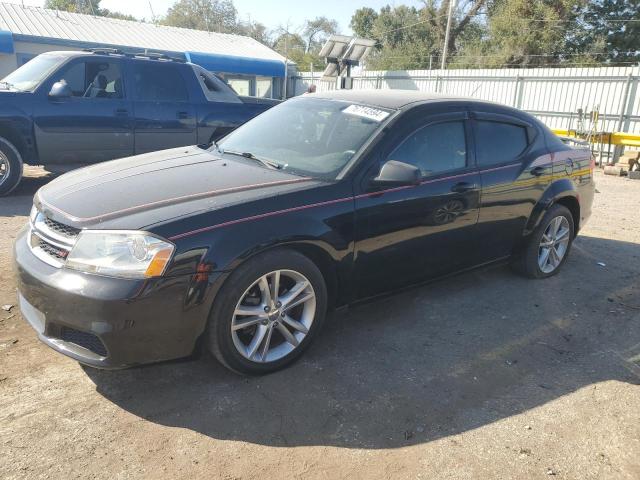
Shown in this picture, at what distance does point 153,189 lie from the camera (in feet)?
10.0

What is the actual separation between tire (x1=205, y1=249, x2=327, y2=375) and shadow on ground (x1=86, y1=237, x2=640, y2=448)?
0.14 metres

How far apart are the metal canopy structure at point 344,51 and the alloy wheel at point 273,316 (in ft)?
44.2

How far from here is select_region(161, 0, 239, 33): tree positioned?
5825 cm

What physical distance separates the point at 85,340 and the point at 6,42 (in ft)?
66.6

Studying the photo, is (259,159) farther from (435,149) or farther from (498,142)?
(498,142)

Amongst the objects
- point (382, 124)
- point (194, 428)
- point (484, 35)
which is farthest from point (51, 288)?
point (484, 35)

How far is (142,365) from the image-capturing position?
2.68 metres

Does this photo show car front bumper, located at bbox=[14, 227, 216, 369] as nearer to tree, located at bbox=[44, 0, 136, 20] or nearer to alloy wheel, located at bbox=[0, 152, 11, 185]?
alloy wheel, located at bbox=[0, 152, 11, 185]

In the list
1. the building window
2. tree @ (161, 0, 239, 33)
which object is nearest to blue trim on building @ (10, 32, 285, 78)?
the building window

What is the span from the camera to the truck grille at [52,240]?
2.74m

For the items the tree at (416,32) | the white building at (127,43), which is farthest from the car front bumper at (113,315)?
the tree at (416,32)

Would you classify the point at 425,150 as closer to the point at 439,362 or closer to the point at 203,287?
the point at 439,362

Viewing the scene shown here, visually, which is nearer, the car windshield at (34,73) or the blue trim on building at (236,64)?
the car windshield at (34,73)

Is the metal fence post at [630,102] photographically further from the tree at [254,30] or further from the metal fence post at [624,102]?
the tree at [254,30]
